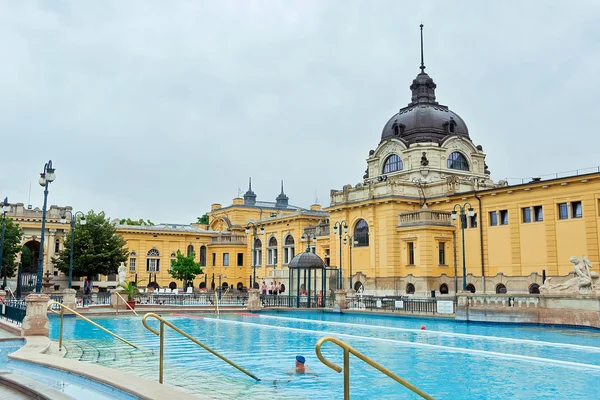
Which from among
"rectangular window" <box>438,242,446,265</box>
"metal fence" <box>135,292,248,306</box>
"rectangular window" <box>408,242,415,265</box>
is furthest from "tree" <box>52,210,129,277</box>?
"rectangular window" <box>438,242,446,265</box>

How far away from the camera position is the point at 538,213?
4072 centimetres

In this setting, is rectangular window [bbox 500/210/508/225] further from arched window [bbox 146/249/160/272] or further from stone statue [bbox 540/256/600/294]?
arched window [bbox 146/249/160/272]

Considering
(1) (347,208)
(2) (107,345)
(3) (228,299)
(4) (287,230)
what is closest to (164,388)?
(2) (107,345)

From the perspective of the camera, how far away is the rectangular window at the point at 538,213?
132 feet

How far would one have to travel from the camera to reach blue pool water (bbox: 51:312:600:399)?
1121cm

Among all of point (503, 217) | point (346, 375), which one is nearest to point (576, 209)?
point (503, 217)

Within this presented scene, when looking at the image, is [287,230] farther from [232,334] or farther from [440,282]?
[232,334]

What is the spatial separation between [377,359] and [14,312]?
12.7 m

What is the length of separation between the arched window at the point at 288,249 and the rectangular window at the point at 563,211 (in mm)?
31146

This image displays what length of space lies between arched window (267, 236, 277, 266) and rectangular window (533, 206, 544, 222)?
3228 cm

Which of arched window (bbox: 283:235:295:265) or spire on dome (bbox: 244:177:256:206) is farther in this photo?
spire on dome (bbox: 244:177:256:206)

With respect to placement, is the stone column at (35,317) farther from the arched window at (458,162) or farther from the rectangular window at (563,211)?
the arched window at (458,162)

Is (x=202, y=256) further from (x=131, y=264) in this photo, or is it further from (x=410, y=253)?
(x=410, y=253)

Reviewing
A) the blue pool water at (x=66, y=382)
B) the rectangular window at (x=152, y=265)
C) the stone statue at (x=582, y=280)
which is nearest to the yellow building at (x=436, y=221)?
the rectangular window at (x=152, y=265)
